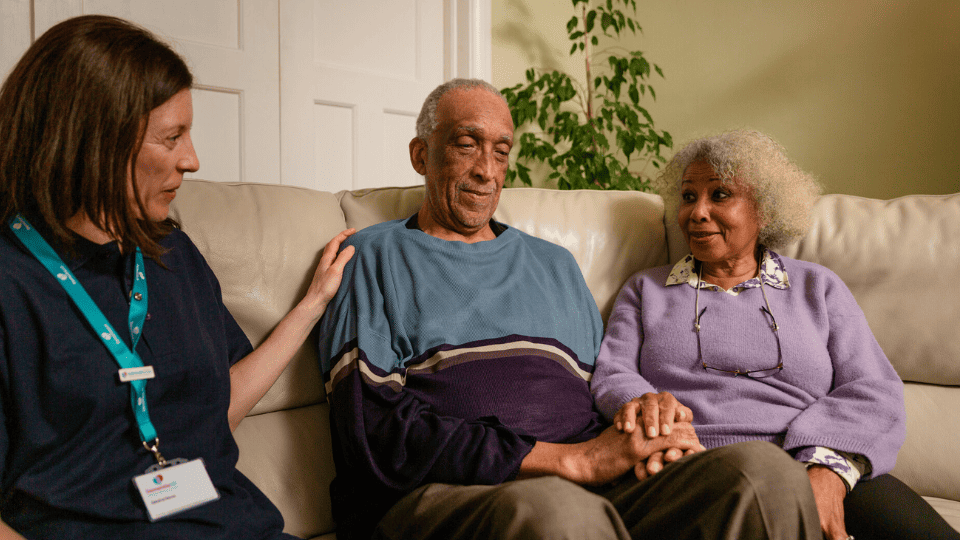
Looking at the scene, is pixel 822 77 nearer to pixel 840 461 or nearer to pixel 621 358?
pixel 621 358

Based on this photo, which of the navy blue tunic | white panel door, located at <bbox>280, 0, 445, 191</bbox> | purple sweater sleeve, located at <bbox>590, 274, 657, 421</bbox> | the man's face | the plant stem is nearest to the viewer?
the navy blue tunic

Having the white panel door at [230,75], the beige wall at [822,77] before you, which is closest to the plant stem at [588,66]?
the beige wall at [822,77]

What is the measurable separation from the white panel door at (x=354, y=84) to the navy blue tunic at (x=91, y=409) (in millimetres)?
1839

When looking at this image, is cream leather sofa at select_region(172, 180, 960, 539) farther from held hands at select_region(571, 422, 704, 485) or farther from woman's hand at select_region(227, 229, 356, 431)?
held hands at select_region(571, 422, 704, 485)

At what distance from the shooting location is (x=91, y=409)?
90cm

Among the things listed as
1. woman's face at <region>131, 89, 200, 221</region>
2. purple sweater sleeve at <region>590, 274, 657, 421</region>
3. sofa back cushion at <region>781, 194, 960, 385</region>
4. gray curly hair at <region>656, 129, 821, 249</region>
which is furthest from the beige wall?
woman's face at <region>131, 89, 200, 221</region>

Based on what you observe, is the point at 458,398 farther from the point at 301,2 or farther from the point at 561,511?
the point at 301,2

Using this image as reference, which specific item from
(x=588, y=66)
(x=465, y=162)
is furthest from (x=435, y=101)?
(x=588, y=66)

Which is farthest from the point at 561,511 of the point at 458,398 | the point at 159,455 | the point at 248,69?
the point at 248,69

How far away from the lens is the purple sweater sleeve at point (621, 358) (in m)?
1.39

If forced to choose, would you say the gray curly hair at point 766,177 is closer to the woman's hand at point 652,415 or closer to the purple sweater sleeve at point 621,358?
the purple sweater sleeve at point 621,358

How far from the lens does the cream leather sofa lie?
1.35 m

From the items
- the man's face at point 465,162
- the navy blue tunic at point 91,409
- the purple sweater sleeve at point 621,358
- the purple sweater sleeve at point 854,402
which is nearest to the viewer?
the navy blue tunic at point 91,409

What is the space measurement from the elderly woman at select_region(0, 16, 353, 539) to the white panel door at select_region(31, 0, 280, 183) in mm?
1646
